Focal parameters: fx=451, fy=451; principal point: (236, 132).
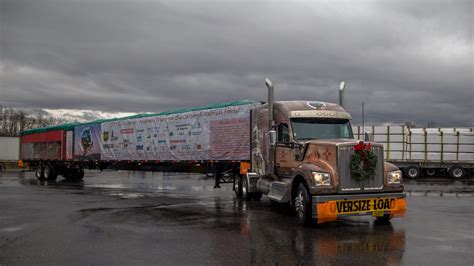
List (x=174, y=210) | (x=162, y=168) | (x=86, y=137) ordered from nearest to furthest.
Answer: (x=174, y=210) < (x=162, y=168) < (x=86, y=137)

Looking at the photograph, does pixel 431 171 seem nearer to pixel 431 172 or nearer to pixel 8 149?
pixel 431 172

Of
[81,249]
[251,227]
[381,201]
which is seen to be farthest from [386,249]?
[81,249]

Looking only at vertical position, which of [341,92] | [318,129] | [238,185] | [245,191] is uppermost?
[341,92]

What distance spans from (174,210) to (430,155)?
64.5ft

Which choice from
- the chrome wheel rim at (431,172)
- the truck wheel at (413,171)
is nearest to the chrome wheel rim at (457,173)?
the chrome wheel rim at (431,172)

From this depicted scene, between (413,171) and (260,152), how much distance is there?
54.3 ft

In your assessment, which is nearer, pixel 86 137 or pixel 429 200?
pixel 429 200

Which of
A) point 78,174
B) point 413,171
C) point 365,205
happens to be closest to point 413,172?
point 413,171

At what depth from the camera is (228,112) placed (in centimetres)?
1572

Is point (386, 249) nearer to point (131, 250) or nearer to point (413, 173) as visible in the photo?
point (131, 250)

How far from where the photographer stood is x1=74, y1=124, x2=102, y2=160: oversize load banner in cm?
2377

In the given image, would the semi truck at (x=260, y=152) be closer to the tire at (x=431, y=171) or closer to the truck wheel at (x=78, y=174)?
the truck wheel at (x=78, y=174)

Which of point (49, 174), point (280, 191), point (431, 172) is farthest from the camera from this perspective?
point (431, 172)

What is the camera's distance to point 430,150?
2686 cm
